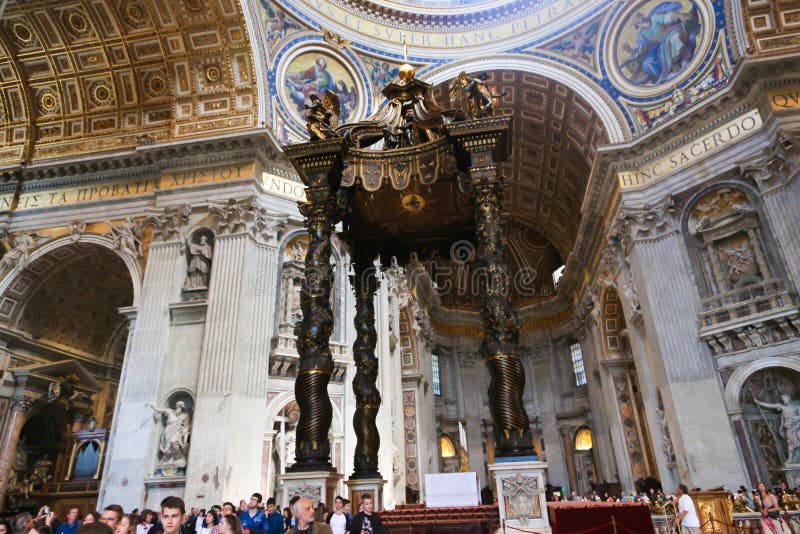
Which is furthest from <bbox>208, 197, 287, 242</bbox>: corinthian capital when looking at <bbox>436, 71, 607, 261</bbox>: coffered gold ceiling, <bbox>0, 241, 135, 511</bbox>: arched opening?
<bbox>436, 71, 607, 261</bbox>: coffered gold ceiling

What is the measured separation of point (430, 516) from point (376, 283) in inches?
135

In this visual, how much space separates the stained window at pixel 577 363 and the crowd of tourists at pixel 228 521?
19.6 m

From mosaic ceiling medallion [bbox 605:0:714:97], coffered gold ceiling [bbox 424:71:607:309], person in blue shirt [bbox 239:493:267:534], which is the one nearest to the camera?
person in blue shirt [bbox 239:493:267:534]

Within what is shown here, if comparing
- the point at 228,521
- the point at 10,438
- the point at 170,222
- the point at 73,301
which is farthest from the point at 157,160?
the point at 228,521

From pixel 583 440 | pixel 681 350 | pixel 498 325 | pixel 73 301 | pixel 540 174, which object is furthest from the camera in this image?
pixel 583 440

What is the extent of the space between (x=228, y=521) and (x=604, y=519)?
14.4 feet

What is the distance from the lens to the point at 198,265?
40.7 ft

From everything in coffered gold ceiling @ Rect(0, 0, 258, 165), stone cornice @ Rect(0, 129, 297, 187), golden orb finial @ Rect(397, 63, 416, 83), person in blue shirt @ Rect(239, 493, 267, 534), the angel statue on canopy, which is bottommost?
person in blue shirt @ Rect(239, 493, 267, 534)

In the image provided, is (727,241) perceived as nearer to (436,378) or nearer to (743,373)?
(743,373)

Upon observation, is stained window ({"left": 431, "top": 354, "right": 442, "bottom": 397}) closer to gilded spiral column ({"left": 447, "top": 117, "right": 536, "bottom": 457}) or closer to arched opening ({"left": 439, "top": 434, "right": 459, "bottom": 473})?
arched opening ({"left": 439, "top": 434, "right": 459, "bottom": 473})

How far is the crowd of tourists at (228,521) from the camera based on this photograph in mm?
2986

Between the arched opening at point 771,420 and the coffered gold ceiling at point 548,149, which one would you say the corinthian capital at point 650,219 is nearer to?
the coffered gold ceiling at point 548,149

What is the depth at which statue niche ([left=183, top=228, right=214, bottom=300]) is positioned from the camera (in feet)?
39.9

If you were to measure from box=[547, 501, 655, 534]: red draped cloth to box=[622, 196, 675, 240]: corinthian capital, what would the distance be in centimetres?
901
